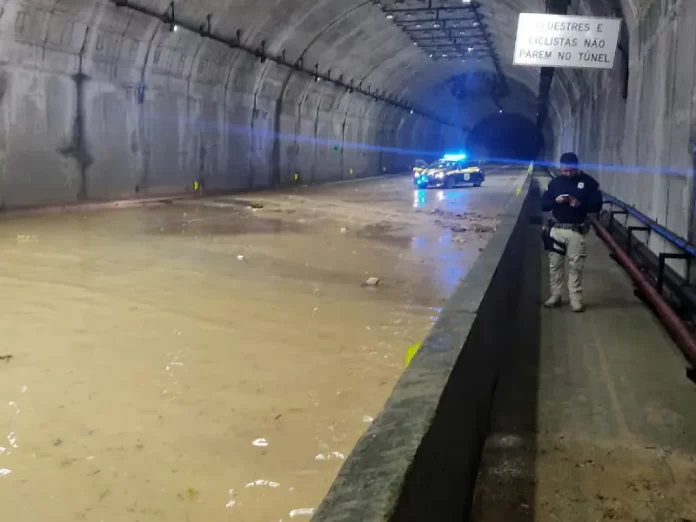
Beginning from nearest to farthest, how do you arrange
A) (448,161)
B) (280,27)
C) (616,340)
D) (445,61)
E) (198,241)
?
(616,340) → (198,241) → (280,27) → (448,161) → (445,61)

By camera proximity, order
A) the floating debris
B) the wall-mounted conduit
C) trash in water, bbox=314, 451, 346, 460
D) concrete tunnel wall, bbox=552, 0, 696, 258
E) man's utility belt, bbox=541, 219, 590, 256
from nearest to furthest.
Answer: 1. trash in water, bbox=314, 451, 346, 460
2. concrete tunnel wall, bbox=552, 0, 696, 258
3. man's utility belt, bbox=541, 219, 590, 256
4. the floating debris
5. the wall-mounted conduit

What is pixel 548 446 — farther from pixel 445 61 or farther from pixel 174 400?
pixel 445 61

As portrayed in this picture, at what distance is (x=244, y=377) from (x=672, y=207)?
546cm

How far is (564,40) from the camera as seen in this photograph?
10.5m

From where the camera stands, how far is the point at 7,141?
14586mm

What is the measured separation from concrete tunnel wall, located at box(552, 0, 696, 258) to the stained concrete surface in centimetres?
173

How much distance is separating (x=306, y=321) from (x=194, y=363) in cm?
159

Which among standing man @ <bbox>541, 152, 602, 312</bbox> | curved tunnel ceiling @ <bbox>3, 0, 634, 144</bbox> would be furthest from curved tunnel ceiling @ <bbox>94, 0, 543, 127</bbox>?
standing man @ <bbox>541, 152, 602, 312</bbox>

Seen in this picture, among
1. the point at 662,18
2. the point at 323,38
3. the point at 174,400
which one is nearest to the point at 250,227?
the point at 662,18

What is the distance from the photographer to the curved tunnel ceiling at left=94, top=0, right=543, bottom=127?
1727 centimetres

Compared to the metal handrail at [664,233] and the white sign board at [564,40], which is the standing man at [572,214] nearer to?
the metal handrail at [664,233]

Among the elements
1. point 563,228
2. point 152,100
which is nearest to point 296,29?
point 152,100

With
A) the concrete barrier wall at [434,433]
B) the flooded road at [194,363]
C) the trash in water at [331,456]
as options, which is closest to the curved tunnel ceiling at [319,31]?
the flooded road at [194,363]

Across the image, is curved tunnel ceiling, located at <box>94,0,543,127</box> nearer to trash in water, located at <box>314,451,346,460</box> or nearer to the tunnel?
the tunnel
